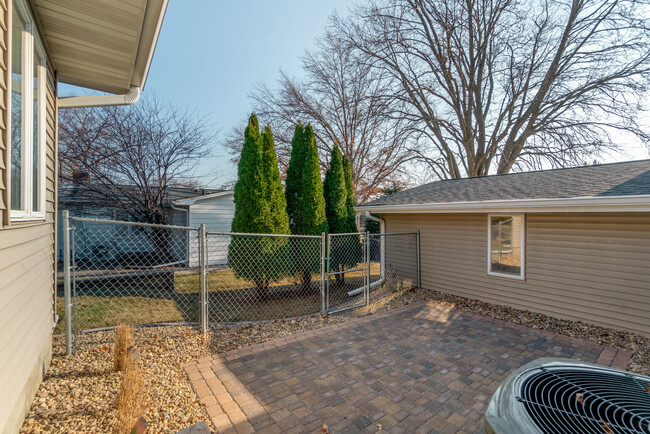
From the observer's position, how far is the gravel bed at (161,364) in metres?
2.29

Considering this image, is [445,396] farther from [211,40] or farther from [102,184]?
[211,40]

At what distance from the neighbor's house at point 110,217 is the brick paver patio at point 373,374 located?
7.72 meters

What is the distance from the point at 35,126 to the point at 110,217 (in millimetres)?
8854

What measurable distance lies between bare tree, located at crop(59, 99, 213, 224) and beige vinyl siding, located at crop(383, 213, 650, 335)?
9.11 metres

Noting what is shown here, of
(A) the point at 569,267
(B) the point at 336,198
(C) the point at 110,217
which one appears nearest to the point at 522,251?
(A) the point at 569,267

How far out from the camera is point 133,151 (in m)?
9.64

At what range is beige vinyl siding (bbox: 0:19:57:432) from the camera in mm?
1706

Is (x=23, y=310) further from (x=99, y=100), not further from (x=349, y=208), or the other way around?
(x=349, y=208)

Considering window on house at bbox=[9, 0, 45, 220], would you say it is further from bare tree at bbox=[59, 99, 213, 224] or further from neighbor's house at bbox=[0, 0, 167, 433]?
bare tree at bbox=[59, 99, 213, 224]

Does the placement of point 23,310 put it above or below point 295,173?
below

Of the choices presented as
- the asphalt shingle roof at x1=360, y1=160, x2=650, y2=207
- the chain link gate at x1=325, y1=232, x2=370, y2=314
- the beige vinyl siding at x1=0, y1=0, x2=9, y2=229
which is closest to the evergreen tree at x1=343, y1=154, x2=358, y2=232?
the chain link gate at x1=325, y1=232, x2=370, y2=314

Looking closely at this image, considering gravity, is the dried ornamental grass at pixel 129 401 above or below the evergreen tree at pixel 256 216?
below

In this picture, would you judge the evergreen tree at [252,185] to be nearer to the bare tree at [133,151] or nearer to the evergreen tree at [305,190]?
the evergreen tree at [305,190]

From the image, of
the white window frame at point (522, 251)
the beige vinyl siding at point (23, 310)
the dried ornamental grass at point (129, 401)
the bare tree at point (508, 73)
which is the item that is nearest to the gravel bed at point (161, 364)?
the beige vinyl siding at point (23, 310)
